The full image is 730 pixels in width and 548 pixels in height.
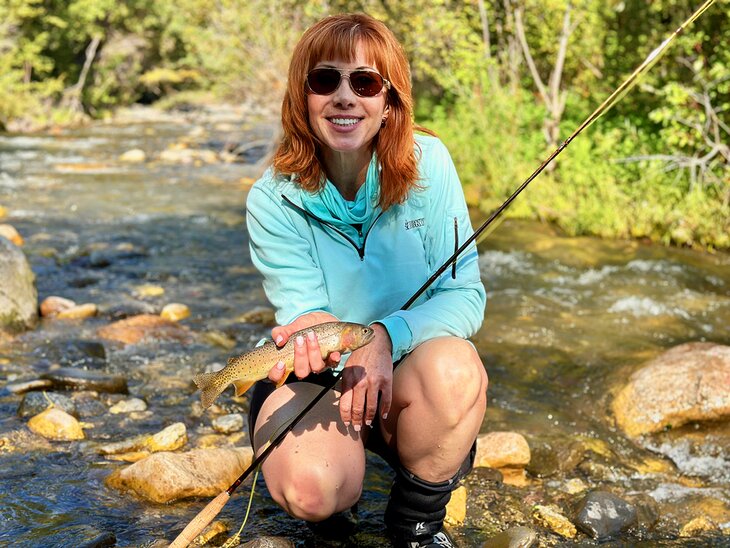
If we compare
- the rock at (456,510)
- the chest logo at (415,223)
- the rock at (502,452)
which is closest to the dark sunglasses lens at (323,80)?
the chest logo at (415,223)

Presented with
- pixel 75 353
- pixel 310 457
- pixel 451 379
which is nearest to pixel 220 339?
pixel 75 353

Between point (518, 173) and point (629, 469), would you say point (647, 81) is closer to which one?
point (518, 173)

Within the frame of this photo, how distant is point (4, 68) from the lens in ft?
76.6

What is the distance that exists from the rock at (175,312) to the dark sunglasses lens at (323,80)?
3715mm

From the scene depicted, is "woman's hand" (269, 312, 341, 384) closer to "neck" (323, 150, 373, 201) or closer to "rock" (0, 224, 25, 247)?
"neck" (323, 150, 373, 201)

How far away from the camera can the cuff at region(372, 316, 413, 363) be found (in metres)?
2.71

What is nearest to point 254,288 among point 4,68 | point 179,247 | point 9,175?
point 179,247

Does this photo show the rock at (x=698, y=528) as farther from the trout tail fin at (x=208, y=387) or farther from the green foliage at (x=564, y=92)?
the green foliage at (x=564, y=92)

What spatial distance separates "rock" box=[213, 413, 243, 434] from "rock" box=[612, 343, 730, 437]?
206cm

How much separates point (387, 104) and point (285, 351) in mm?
1018

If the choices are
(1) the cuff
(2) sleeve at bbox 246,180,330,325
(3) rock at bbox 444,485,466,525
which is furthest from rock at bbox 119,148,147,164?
(1) the cuff

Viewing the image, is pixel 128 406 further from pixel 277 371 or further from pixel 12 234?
pixel 12 234

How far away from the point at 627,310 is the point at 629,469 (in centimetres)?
270

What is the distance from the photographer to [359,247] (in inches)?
118
